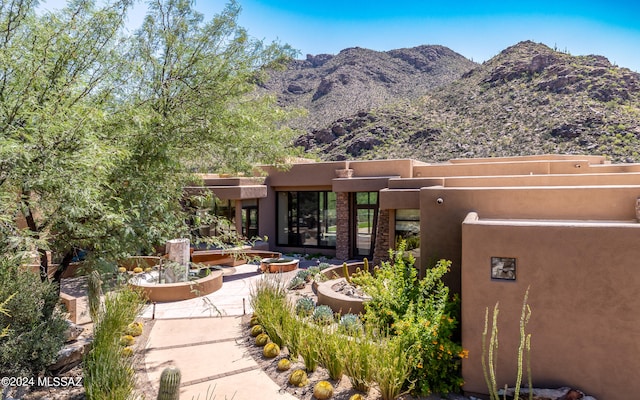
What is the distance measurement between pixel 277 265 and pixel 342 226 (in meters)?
4.13

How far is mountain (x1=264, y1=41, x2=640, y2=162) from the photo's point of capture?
30.9 m

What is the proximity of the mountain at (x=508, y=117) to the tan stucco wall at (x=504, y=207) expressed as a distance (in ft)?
74.9

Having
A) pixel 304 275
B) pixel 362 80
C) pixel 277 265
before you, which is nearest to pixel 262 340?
pixel 304 275

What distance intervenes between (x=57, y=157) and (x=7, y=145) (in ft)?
2.31

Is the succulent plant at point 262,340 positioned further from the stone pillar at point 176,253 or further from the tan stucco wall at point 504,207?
the stone pillar at point 176,253

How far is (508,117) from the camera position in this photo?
35.7m

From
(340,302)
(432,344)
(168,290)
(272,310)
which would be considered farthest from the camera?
(168,290)

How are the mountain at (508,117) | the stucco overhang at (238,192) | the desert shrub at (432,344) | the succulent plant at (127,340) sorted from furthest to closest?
the mountain at (508,117) < the stucco overhang at (238,192) < the succulent plant at (127,340) < the desert shrub at (432,344)

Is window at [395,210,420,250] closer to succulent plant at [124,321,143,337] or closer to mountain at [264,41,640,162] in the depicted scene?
succulent plant at [124,321,143,337]

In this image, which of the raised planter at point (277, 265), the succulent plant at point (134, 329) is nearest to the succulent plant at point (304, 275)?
the raised planter at point (277, 265)

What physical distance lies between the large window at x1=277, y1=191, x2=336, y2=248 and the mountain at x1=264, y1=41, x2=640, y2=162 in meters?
14.8

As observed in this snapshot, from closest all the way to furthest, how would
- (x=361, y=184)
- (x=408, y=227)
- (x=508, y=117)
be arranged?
1. (x=408, y=227)
2. (x=361, y=184)
3. (x=508, y=117)

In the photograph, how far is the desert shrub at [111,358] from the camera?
5.64 meters

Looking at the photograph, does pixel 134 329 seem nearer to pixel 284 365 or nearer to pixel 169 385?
pixel 284 365
